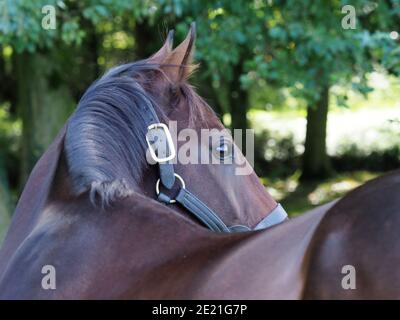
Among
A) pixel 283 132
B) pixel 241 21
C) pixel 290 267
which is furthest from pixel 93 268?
pixel 283 132

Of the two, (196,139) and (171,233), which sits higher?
(196,139)

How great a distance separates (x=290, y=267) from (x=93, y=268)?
618 millimetres

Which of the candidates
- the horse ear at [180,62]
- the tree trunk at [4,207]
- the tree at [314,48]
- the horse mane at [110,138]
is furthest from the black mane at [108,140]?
the tree trunk at [4,207]

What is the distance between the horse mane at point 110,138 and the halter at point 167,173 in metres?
0.03

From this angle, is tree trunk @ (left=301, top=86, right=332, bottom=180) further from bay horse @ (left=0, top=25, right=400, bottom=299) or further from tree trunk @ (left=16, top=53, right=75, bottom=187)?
bay horse @ (left=0, top=25, right=400, bottom=299)

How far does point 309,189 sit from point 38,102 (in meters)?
6.26

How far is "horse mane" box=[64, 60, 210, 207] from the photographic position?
7.01 ft

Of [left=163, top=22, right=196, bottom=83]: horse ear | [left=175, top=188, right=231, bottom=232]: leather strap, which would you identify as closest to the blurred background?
[left=163, top=22, right=196, bottom=83]: horse ear

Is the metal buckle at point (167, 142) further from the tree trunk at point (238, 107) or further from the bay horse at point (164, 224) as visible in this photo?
the tree trunk at point (238, 107)
